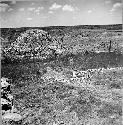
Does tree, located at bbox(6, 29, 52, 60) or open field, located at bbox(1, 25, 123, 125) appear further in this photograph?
tree, located at bbox(6, 29, 52, 60)

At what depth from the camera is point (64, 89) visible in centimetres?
587

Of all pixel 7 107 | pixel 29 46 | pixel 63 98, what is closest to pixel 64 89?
pixel 63 98

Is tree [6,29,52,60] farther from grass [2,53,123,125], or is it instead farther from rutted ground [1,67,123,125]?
rutted ground [1,67,123,125]

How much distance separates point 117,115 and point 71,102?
3.44ft

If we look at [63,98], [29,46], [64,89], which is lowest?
[63,98]

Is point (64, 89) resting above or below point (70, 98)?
above

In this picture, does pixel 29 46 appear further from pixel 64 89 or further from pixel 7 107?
pixel 7 107

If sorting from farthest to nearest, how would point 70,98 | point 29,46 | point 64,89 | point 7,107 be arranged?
point 29,46, point 64,89, point 70,98, point 7,107

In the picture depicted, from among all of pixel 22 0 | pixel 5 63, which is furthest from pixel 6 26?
pixel 5 63

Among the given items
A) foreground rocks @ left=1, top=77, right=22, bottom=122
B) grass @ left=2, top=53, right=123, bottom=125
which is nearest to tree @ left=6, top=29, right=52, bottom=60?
grass @ left=2, top=53, right=123, bottom=125

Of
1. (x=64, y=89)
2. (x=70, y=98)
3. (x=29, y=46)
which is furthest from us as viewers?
(x=29, y=46)

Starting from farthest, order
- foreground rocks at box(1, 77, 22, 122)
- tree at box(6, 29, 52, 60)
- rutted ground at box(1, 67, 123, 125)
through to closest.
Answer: tree at box(6, 29, 52, 60) < rutted ground at box(1, 67, 123, 125) < foreground rocks at box(1, 77, 22, 122)

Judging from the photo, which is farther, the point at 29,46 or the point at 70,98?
the point at 29,46

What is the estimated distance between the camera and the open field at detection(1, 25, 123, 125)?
467 cm
